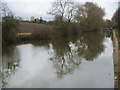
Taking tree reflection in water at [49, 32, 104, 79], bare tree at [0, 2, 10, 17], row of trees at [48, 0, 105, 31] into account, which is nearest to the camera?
tree reflection in water at [49, 32, 104, 79]

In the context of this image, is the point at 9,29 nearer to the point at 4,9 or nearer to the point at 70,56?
the point at 4,9

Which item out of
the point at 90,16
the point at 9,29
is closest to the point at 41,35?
the point at 9,29

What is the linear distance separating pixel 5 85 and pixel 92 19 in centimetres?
3990

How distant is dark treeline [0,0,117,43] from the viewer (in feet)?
73.2

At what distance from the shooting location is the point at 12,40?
22.9 meters

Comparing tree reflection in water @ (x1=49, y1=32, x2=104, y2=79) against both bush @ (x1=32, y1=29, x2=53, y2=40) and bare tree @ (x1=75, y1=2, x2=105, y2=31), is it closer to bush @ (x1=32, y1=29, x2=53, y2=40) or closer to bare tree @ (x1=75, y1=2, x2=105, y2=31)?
bush @ (x1=32, y1=29, x2=53, y2=40)

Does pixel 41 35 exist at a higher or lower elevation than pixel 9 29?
lower

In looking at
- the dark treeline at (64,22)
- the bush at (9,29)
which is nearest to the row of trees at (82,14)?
the dark treeline at (64,22)

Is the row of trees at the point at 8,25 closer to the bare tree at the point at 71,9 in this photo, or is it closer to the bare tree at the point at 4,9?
the bare tree at the point at 4,9

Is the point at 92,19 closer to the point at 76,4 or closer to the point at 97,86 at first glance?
the point at 76,4

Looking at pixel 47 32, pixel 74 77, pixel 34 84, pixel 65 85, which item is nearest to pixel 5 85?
pixel 34 84

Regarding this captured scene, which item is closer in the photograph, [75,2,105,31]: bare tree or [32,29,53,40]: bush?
[32,29,53,40]: bush

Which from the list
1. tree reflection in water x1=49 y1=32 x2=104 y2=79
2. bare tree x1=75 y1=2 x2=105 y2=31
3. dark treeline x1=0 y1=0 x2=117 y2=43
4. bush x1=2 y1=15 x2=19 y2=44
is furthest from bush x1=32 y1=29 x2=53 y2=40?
bare tree x1=75 y1=2 x2=105 y2=31

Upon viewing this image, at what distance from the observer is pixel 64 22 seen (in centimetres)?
3188
